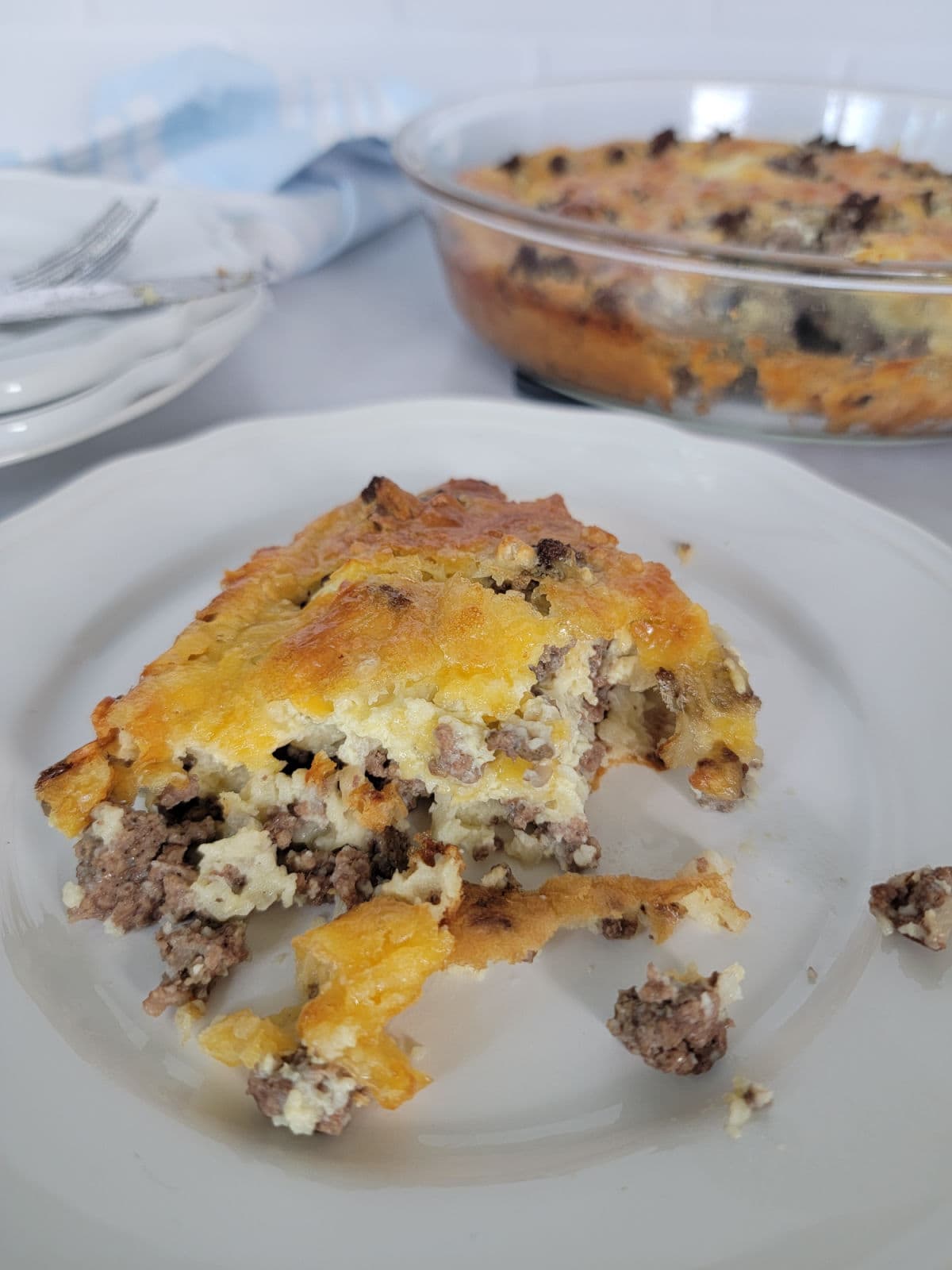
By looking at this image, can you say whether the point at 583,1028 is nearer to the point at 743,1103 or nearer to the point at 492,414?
the point at 743,1103

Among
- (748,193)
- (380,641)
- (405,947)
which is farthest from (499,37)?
(405,947)

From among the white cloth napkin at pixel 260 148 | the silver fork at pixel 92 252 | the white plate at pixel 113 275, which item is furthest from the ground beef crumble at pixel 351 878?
the white cloth napkin at pixel 260 148

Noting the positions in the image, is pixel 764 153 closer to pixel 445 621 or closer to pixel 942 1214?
pixel 445 621

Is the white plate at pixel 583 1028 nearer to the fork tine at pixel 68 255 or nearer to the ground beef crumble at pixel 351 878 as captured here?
the ground beef crumble at pixel 351 878

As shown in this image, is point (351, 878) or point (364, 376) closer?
point (351, 878)

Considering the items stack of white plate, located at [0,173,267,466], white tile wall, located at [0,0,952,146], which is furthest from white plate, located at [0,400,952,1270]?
white tile wall, located at [0,0,952,146]

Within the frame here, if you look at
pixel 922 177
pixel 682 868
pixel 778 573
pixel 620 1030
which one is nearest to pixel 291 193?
pixel 922 177

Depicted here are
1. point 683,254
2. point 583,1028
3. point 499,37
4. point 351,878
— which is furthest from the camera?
point 499,37

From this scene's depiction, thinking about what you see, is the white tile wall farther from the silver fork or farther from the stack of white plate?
the silver fork
